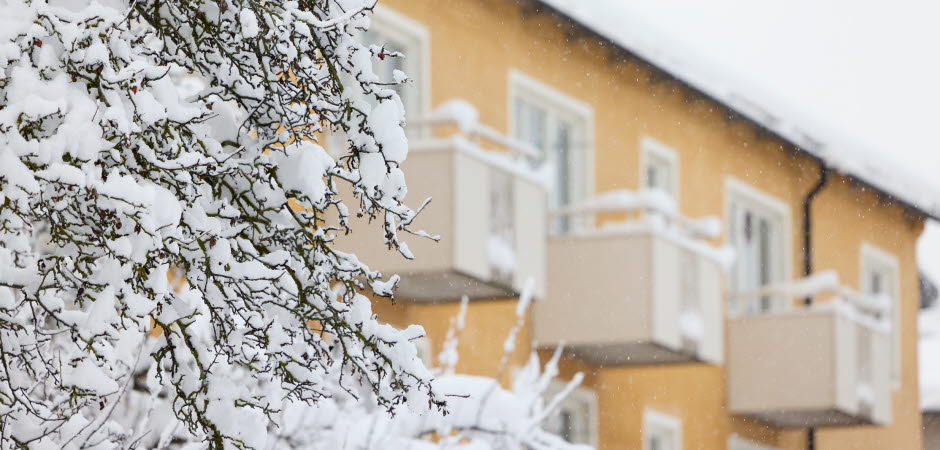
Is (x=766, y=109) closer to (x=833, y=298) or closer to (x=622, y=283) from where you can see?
(x=833, y=298)

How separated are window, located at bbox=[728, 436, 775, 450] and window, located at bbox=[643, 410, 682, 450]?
1165 mm

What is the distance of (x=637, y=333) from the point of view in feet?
64.6

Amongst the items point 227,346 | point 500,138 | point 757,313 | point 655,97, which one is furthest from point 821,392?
point 227,346

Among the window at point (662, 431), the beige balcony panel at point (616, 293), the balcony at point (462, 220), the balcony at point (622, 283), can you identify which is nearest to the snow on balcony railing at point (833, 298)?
the window at point (662, 431)

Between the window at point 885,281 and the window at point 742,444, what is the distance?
Answer: 12.7ft

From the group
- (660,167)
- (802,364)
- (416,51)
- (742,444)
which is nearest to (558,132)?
(660,167)

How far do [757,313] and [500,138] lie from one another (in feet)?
21.3

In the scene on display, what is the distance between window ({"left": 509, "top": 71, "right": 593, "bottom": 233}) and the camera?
20797 millimetres

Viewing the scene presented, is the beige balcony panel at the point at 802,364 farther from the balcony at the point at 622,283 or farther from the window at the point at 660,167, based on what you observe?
the balcony at the point at 622,283

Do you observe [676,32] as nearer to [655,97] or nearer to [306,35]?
[655,97]

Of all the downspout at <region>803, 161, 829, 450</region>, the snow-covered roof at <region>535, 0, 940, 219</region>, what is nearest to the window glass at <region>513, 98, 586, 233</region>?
the snow-covered roof at <region>535, 0, 940, 219</region>

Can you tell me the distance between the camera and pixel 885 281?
96.4ft

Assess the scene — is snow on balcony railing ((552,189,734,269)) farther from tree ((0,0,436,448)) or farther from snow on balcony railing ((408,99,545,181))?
tree ((0,0,436,448))

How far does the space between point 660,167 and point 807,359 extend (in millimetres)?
2626
